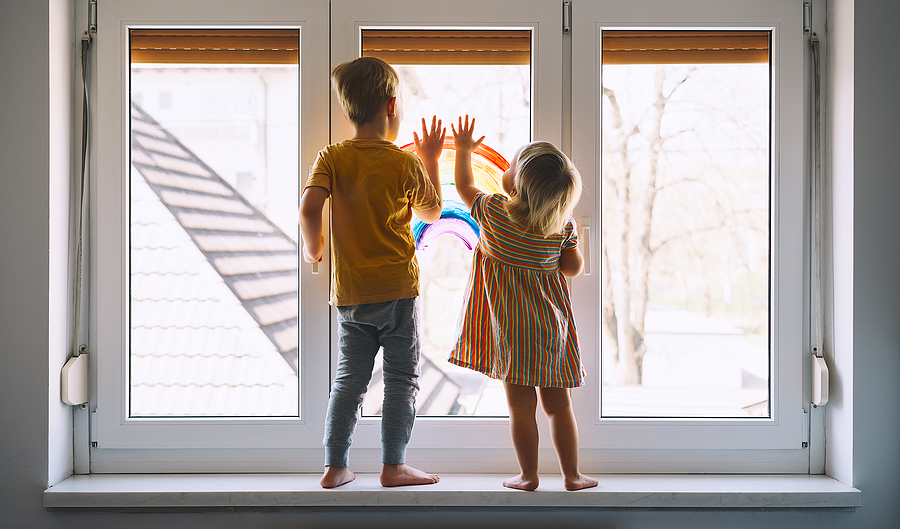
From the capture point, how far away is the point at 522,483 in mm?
1448

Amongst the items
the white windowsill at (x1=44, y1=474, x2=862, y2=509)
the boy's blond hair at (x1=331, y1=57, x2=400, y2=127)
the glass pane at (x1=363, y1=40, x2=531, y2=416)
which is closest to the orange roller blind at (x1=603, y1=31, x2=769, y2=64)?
the glass pane at (x1=363, y1=40, x2=531, y2=416)

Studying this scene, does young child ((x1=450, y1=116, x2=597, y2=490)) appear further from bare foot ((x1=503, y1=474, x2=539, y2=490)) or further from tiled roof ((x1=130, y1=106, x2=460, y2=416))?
tiled roof ((x1=130, y1=106, x2=460, y2=416))

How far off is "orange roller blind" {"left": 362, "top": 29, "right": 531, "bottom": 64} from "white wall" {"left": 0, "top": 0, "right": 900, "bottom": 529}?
88 cm

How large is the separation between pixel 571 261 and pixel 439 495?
27.7 inches

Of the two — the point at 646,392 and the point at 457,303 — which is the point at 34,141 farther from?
the point at 646,392

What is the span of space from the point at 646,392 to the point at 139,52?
5.86 ft

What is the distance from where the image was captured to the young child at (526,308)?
1410 millimetres

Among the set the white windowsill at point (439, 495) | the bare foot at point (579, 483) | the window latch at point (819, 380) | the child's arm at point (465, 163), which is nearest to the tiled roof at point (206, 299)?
the white windowsill at point (439, 495)

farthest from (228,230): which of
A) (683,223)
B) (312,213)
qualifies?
(683,223)

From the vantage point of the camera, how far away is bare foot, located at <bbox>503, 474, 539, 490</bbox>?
144 cm

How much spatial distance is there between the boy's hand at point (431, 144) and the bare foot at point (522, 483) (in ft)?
2.94

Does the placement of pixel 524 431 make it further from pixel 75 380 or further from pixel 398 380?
pixel 75 380

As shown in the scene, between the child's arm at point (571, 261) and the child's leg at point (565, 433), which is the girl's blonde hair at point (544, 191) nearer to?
the child's arm at point (571, 261)

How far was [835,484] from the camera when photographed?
1504 mm
